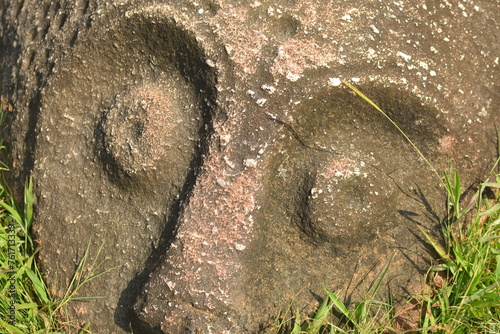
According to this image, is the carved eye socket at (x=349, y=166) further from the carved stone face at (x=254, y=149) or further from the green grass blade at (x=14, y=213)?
the green grass blade at (x=14, y=213)

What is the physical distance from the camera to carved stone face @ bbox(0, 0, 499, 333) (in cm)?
153

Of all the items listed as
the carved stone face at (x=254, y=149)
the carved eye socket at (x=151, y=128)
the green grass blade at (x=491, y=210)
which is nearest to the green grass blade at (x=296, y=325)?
the carved stone face at (x=254, y=149)

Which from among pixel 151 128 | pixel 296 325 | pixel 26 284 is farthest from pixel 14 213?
pixel 296 325

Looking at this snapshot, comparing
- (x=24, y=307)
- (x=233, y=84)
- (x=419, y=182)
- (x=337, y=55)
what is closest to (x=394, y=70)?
(x=337, y=55)

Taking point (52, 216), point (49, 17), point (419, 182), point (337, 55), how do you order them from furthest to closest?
1. point (49, 17)
2. point (52, 216)
3. point (419, 182)
4. point (337, 55)

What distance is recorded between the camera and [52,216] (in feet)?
5.81

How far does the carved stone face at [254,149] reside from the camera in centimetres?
153

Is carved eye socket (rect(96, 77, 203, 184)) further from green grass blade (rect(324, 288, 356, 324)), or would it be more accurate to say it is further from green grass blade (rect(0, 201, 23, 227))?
green grass blade (rect(324, 288, 356, 324))

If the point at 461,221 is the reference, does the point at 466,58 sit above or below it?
above

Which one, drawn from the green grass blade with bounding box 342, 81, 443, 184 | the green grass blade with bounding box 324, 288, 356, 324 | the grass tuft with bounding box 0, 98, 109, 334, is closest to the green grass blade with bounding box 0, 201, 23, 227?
the grass tuft with bounding box 0, 98, 109, 334

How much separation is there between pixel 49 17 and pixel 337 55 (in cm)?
100

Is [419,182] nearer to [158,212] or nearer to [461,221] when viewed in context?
[461,221]

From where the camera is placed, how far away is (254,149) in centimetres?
153

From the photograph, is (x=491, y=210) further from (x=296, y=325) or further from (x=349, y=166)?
(x=296, y=325)
